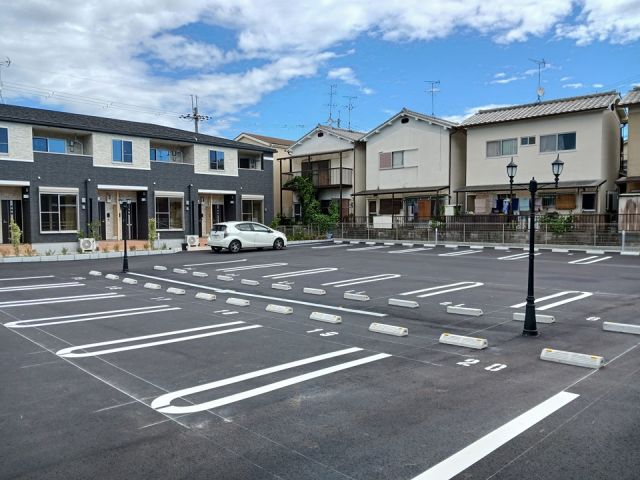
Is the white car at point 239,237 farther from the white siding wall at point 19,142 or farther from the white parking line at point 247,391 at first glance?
the white parking line at point 247,391

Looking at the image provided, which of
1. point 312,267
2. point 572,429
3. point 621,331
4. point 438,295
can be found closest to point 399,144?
point 312,267

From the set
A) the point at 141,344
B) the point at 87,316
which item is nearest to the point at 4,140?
the point at 87,316

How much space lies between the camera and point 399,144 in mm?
34281

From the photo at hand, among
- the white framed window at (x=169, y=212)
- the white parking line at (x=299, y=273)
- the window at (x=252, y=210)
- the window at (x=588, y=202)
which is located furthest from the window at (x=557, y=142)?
the white framed window at (x=169, y=212)

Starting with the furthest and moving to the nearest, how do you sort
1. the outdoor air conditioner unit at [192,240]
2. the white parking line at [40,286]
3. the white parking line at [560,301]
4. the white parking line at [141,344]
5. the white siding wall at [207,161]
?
1. the white siding wall at [207,161]
2. the outdoor air conditioner unit at [192,240]
3. the white parking line at [40,286]
4. the white parking line at [560,301]
5. the white parking line at [141,344]

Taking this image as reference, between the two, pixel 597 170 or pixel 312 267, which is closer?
pixel 312 267

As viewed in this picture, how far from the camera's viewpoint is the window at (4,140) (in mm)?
23625

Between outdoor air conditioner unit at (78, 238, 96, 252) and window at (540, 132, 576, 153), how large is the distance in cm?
2399

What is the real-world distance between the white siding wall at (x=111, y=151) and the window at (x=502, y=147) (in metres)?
19.8

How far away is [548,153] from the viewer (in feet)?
92.5

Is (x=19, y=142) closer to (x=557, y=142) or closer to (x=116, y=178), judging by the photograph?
(x=116, y=178)

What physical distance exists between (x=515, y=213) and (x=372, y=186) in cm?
1039

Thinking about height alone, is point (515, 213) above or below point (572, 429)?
above

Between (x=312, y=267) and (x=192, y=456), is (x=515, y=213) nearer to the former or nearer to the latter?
(x=312, y=267)
